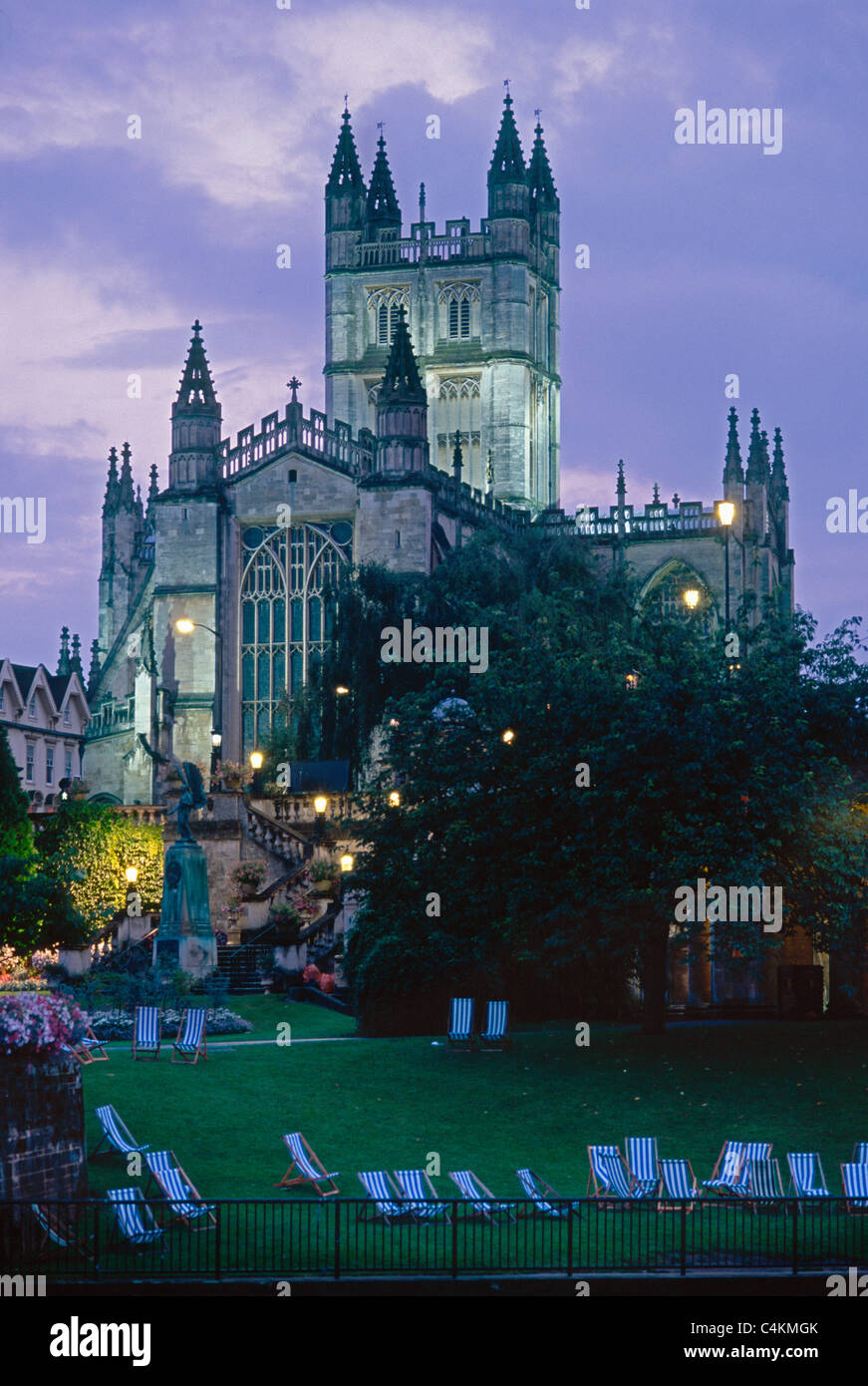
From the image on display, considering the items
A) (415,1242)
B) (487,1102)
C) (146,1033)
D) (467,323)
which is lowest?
(415,1242)

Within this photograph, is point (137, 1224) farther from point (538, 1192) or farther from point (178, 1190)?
point (538, 1192)

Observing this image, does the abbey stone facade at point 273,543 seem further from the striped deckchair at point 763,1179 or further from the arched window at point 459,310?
the striped deckchair at point 763,1179

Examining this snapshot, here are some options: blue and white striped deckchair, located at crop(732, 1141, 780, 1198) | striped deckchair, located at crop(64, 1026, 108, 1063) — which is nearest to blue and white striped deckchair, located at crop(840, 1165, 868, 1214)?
blue and white striped deckchair, located at crop(732, 1141, 780, 1198)

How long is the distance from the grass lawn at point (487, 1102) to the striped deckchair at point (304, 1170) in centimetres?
21

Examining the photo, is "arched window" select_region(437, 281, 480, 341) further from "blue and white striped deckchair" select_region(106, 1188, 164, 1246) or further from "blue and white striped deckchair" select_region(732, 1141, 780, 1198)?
"blue and white striped deckchair" select_region(106, 1188, 164, 1246)

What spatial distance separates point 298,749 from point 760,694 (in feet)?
103

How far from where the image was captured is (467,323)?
104 m

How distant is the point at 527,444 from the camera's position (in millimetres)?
102125

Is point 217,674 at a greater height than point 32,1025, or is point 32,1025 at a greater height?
point 217,674

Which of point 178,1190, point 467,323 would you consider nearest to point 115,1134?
point 178,1190

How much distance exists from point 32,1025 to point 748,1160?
31.9 feet

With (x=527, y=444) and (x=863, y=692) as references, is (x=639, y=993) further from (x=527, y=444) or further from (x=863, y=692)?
(x=527, y=444)

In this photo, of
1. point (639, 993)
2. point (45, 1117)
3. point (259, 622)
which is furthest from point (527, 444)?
point (45, 1117)

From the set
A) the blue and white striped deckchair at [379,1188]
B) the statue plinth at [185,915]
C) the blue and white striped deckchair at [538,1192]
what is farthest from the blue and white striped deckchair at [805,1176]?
the statue plinth at [185,915]
